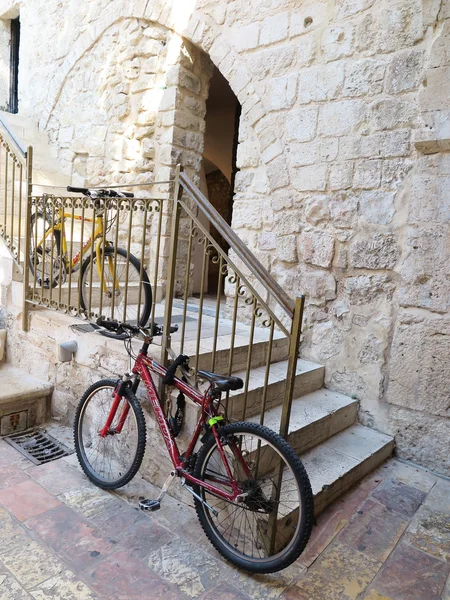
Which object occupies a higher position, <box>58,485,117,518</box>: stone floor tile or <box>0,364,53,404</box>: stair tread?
<box>0,364,53,404</box>: stair tread

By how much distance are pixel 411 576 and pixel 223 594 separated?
0.84 metres

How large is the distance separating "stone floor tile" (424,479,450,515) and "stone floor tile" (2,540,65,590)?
194 centimetres

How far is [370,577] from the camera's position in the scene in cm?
186

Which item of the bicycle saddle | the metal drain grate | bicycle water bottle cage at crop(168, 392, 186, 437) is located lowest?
the metal drain grate

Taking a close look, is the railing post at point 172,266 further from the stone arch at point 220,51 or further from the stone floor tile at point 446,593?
the stone floor tile at point 446,593

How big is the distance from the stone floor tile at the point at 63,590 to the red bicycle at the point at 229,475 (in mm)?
405

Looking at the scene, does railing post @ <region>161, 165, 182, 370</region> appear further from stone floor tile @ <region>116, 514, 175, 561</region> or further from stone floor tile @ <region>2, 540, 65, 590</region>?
stone floor tile @ <region>2, 540, 65, 590</region>

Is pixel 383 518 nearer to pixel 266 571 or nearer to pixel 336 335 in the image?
pixel 266 571

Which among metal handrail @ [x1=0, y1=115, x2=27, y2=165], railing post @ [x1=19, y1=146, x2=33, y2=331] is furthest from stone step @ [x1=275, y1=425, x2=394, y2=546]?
metal handrail @ [x1=0, y1=115, x2=27, y2=165]

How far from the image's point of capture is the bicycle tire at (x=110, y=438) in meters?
2.24

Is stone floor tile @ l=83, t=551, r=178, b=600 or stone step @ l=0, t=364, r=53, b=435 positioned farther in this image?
stone step @ l=0, t=364, r=53, b=435

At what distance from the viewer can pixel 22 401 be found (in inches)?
122

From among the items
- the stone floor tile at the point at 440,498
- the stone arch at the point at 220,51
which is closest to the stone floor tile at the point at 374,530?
the stone floor tile at the point at 440,498

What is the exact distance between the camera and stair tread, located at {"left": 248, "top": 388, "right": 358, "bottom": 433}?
2531 millimetres
